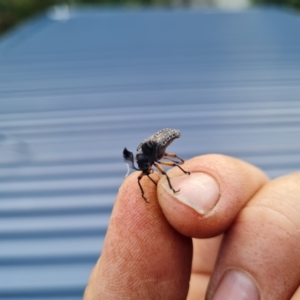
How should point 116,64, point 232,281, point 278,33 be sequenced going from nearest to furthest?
point 232,281 < point 116,64 < point 278,33

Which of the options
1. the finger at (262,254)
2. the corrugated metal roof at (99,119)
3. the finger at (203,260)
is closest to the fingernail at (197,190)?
the finger at (262,254)

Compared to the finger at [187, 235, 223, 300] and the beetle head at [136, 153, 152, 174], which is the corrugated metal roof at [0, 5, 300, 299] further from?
the beetle head at [136, 153, 152, 174]

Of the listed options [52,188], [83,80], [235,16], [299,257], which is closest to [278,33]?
[235,16]

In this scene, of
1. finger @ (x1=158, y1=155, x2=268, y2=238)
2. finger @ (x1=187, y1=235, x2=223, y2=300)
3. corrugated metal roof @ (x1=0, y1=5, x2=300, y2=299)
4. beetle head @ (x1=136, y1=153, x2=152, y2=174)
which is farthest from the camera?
corrugated metal roof @ (x1=0, y1=5, x2=300, y2=299)

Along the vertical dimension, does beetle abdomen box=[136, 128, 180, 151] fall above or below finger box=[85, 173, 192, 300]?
above

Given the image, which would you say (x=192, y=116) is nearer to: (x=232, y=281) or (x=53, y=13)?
(x=232, y=281)

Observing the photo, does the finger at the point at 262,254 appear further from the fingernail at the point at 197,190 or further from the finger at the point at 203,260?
the finger at the point at 203,260

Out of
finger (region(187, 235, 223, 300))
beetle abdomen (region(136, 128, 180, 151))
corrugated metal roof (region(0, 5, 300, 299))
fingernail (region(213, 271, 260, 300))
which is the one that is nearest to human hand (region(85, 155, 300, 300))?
fingernail (region(213, 271, 260, 300))
